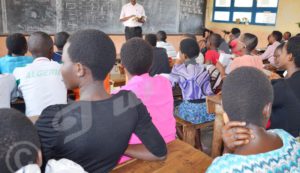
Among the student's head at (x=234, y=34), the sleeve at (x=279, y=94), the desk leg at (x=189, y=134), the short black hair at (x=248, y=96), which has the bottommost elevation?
the desk leg at (x=189, y=134)

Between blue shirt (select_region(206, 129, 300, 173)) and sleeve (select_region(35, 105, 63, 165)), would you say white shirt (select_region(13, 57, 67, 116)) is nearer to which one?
sleeve (select_region(35, 105, 63, 165))

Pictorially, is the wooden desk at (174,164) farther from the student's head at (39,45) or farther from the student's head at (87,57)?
the student's head at (39,45)

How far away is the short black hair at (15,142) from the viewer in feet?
2.46

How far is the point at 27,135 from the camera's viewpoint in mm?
794

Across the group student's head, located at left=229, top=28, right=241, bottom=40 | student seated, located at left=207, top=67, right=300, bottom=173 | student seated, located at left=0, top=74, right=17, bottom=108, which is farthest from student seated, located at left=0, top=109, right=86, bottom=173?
student's head, located at left=229, top=28, right=241, bottom=40

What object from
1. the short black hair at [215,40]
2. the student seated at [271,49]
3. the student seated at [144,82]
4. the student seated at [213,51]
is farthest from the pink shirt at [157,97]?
the student seated at [271,49]

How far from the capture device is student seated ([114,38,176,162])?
1.77 meters

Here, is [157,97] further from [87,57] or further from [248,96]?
[248,96]

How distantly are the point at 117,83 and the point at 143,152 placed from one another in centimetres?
167

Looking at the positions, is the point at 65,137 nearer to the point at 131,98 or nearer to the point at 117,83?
the point at 131,98

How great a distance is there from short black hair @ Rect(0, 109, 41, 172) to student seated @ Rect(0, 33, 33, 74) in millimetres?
2161

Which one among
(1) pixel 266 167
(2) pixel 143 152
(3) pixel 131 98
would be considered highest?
(3) pixel 131 98

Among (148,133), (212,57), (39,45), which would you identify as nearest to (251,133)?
(148,133)

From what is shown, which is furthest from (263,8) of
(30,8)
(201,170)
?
(201,170)
